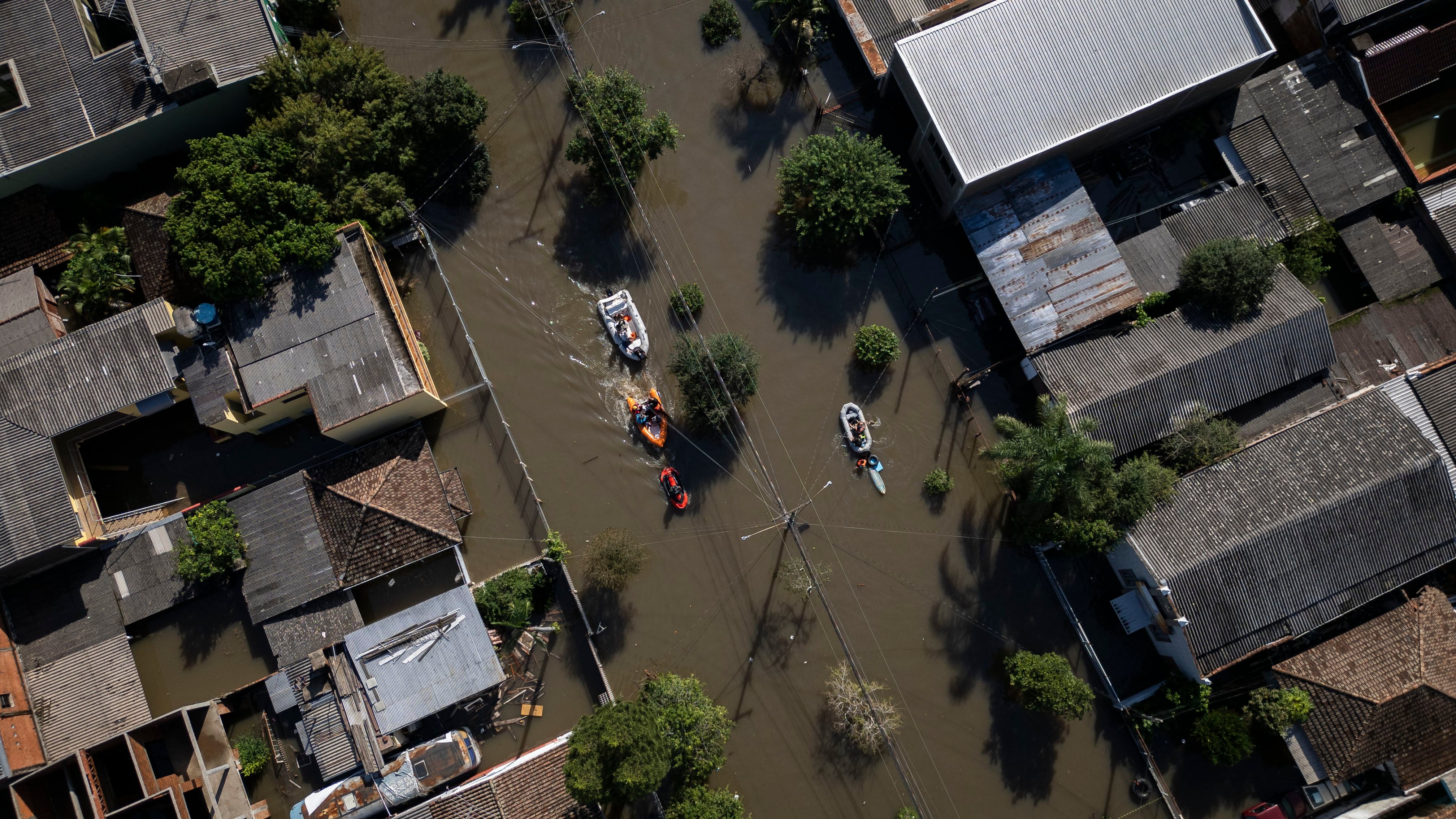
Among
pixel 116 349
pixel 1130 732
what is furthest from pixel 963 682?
pixel 116 349

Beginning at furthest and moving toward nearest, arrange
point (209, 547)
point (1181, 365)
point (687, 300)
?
1. point (687, 300)
2. point (1181, 365)
3. point (209, 547)

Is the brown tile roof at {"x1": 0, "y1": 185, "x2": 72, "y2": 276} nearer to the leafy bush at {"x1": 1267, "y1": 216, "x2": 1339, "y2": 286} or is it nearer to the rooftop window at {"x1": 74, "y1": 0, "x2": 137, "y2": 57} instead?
the rooftop window at {"x1": 74, "y1": 0, "x2": 137, "y2": 57}

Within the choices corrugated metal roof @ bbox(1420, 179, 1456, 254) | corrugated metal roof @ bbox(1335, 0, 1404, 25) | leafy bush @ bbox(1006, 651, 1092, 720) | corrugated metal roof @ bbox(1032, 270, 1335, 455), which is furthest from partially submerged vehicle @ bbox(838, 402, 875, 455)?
corrugated metal roof @ bbox(1335, 0, 1404, 25)

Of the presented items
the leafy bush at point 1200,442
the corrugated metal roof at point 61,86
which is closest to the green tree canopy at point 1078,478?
the leafy bush at point 1200,442

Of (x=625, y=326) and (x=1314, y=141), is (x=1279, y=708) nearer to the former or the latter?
(x=1314, y=141)

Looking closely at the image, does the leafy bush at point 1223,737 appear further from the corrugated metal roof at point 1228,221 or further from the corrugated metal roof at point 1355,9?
the corrugated metal roof at point 1355,9

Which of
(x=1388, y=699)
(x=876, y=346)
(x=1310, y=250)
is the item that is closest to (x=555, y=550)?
(x=876, y=346)

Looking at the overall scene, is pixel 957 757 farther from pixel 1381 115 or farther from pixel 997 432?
pixel 1381 115
